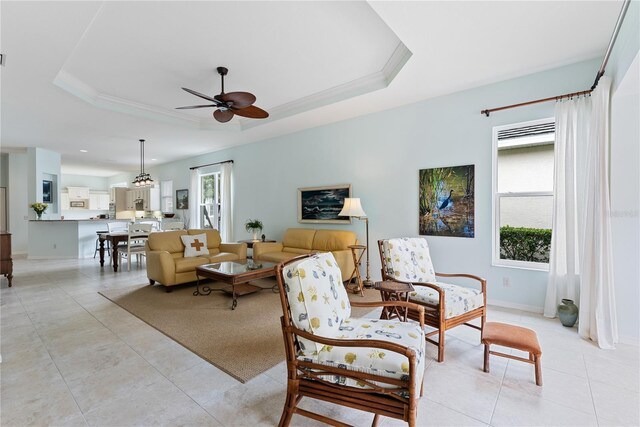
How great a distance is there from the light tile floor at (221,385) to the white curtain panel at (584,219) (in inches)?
12.1

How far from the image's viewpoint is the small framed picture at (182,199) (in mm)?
8656

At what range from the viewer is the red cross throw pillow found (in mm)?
4906

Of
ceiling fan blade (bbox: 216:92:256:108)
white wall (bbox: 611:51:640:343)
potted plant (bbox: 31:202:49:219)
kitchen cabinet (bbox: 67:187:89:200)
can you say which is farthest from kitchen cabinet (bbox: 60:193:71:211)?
white wall (bbox: 611:51:640:343)

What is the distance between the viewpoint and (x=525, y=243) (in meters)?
3.56

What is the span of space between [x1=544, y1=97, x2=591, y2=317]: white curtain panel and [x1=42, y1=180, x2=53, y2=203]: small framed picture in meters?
10.4

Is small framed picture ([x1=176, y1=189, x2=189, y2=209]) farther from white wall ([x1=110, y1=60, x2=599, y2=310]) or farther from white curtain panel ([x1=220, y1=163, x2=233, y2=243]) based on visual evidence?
white wall ([x1=110, y1=60, x2=599, y2=310])

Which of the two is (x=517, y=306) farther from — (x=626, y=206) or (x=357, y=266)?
(x=357, y=266)

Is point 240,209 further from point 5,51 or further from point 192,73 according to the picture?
point 5,51

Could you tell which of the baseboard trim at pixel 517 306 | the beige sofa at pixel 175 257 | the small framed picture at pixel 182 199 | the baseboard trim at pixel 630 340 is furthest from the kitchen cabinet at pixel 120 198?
the baseboard trim at pixel 630 340

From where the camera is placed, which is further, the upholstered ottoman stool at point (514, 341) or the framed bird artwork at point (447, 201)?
the framed bird artwork at point (447, 201)

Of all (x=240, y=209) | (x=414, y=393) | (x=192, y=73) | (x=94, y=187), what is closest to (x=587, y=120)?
(x=414, y=393)

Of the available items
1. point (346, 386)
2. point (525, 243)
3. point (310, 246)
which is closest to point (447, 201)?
point (525, 243)

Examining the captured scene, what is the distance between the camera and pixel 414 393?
1.32 meters

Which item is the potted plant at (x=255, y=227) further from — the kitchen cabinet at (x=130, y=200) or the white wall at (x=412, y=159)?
the kitchen cabinet at (x=130, y=200)
